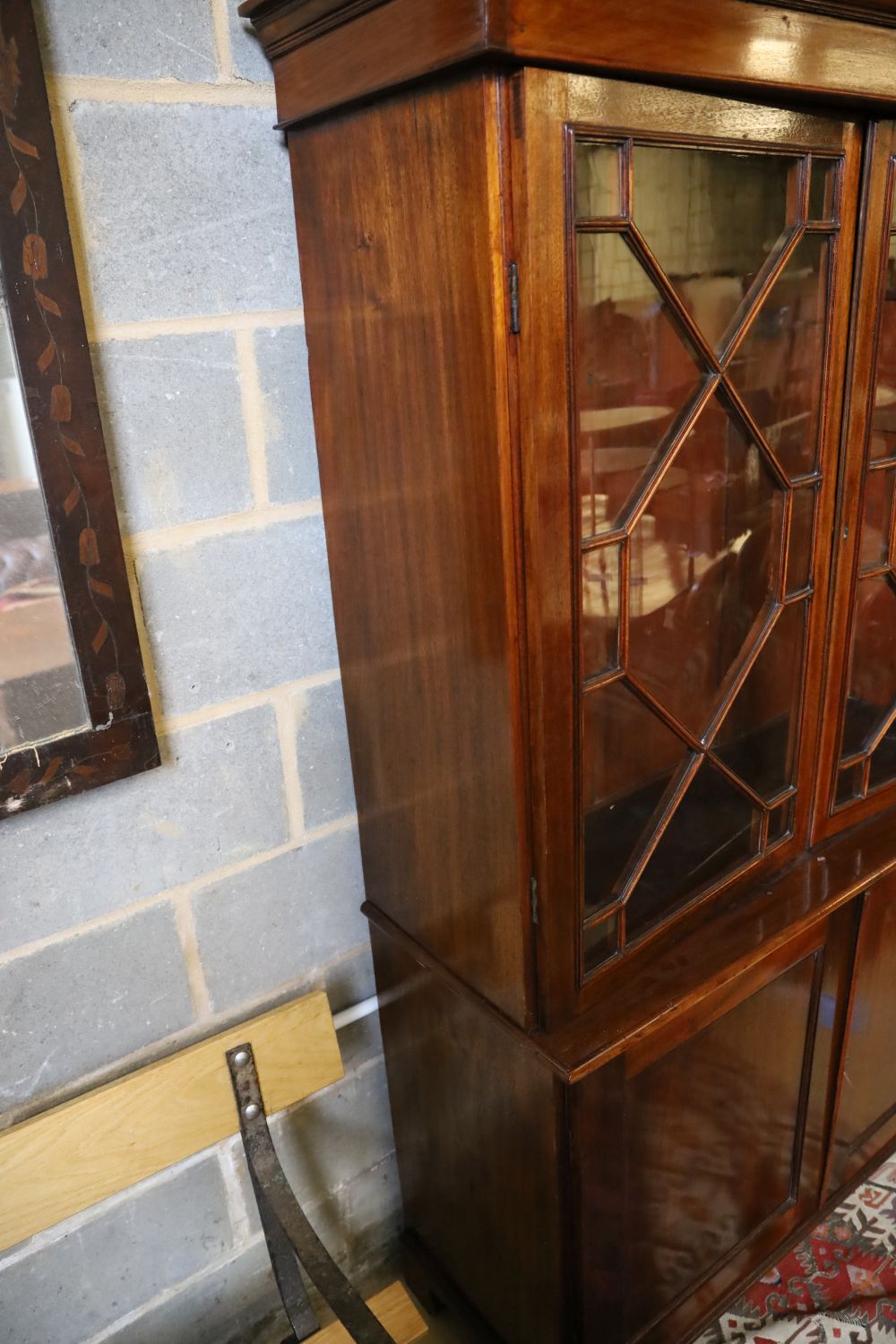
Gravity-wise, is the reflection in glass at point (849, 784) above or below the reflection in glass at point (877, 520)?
below

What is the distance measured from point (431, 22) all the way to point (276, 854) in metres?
0.91

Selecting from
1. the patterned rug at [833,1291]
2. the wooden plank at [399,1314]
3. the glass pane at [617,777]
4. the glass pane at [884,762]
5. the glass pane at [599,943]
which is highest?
the glass pane at [617,777]

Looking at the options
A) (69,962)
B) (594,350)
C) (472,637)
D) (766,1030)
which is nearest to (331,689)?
(472,637)

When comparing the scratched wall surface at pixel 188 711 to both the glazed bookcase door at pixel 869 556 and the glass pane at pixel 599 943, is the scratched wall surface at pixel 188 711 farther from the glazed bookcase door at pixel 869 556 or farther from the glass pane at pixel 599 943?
the glazed bookcase door at pixel 869 556

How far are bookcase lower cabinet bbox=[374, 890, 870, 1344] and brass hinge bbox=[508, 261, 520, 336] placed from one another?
2.34 ft

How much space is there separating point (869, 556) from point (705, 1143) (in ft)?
2.56

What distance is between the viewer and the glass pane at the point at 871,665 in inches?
49.1

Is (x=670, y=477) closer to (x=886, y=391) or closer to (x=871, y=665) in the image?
(x=886, y=391)

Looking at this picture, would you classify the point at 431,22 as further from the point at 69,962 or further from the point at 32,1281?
the point at 32,1281

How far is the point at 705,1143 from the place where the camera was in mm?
1260

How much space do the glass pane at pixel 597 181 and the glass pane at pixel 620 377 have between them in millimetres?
27

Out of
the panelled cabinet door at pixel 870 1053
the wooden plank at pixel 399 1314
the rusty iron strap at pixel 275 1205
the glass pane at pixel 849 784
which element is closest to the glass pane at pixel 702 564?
the glass pane at pixel 849 784

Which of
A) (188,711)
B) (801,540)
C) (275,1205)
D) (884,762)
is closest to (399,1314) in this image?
(275,1205)

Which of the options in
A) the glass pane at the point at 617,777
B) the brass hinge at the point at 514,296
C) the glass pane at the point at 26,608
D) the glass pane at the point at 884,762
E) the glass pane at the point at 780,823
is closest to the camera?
the brass hinge at the point at 514,296
